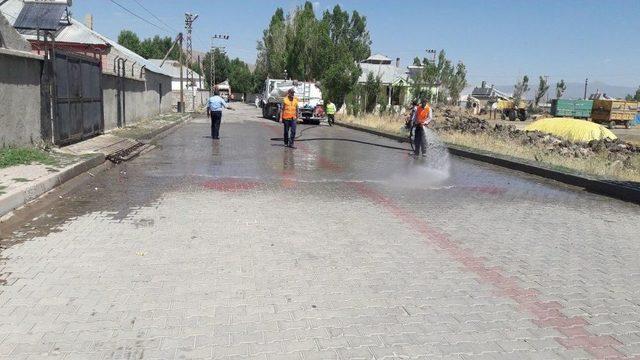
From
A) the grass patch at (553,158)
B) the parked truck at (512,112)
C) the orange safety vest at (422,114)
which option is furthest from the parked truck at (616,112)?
the orange safety vest at (422,114)

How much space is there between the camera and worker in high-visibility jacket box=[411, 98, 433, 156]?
15695 mm

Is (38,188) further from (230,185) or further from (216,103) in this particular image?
(216,103)

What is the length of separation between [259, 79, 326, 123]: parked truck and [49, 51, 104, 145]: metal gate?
1743 centimetres

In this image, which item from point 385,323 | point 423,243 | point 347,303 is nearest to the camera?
point 385,323

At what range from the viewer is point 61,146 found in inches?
510

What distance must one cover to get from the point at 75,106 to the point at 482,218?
11100 millimetres

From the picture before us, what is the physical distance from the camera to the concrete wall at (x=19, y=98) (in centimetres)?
1019

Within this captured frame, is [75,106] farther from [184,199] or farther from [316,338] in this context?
[316,338]

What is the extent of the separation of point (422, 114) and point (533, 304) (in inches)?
463

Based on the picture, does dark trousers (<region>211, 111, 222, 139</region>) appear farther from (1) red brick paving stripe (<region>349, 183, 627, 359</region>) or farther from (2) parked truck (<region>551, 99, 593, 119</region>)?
(2) parked truck (<region>551, 99, 593, 119</region>)

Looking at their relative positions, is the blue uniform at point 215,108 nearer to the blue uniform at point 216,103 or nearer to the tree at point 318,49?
the blue uniform at point 216,103

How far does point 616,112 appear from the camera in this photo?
164 feet

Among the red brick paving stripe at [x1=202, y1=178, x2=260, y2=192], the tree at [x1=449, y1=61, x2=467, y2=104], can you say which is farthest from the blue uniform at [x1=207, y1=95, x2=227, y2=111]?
the tree at [x1=449, y1=61, x2=467, y2=104]

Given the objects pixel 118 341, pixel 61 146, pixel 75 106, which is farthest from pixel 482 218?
pixel 75 106
